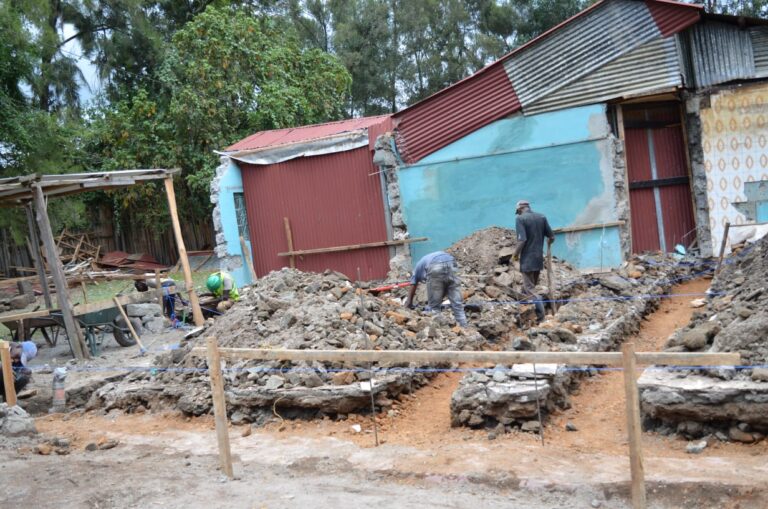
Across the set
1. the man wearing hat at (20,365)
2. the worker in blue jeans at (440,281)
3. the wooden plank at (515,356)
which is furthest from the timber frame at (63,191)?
the wooden plank at (515,356)

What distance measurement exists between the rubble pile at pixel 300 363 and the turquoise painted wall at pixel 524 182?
4368 millimetres

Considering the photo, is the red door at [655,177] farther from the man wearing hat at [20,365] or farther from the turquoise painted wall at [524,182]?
the man wearing hat at [20,365]

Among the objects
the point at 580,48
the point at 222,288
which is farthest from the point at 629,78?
the point at 222,288

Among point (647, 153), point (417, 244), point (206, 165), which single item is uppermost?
point (206, 165)

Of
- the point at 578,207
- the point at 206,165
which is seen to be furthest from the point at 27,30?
the point at 578,207

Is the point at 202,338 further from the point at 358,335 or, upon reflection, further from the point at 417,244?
the point at 417,244

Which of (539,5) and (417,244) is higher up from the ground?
(539,5)

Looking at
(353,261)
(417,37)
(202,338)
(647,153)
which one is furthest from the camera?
(417,37)

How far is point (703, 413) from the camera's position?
5.70 m

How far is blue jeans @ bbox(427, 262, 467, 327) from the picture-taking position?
9.76m

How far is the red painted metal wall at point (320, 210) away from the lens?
15500 mm

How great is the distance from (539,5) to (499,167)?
1646cm

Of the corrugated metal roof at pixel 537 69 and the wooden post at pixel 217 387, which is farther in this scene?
the corrugated metal roof at pixel 537 69

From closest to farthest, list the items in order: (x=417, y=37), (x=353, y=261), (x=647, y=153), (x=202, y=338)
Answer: (x=202, y=338) → (x=647, y=153) → (x=353, y=261) → (x=417, y=37)
